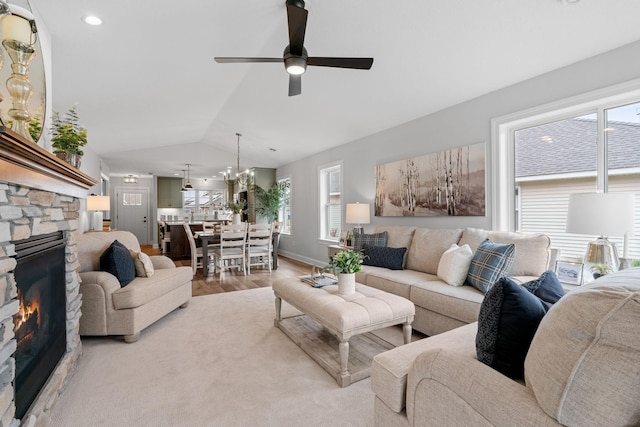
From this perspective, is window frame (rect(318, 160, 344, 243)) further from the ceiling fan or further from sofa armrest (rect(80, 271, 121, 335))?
sofa armrest (rect(80, 271, 121, 335))

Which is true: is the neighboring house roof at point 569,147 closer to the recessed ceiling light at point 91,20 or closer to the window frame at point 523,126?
the window frame at point 523,126

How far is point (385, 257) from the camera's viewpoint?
3650mm

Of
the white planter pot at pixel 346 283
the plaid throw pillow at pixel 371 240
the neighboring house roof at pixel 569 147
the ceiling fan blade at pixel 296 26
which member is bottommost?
the white planter pot at pixel 346 283

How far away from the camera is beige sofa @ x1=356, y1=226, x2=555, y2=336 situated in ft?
8.31

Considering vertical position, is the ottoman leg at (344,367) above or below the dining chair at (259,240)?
below

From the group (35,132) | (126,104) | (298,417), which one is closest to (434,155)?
(298,417)

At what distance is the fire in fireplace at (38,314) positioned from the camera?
1.50m

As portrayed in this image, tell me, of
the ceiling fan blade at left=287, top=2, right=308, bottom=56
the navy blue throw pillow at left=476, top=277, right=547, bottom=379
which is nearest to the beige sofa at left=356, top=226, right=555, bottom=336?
the navy blue throw pillow at left=476, top=277, right=547, bottom=379

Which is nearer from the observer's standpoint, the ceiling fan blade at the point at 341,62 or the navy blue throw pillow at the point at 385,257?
the ceiling fan blade at the point at 341,62

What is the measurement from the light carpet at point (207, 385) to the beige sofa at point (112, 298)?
153mm

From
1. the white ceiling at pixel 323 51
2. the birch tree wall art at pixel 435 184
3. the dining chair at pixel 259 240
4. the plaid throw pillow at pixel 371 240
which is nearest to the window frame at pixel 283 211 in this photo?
the dining chair at pixel 259 240

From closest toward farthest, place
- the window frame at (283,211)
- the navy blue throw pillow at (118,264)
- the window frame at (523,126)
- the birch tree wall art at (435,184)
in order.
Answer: the window frame at (523,126), the navy blue throw pillow at (118,264), the birch tree wall art at (435,184), the window frame at (283,211)

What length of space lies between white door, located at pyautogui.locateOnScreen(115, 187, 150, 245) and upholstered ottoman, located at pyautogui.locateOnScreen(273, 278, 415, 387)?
10.0m

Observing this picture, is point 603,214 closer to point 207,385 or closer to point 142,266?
point 207,385
